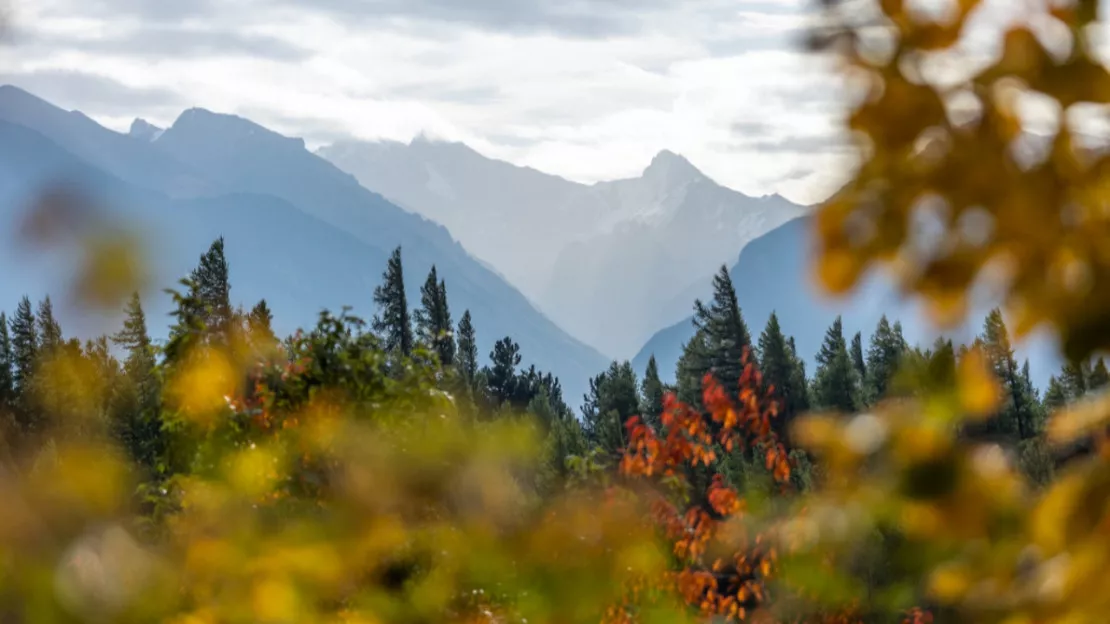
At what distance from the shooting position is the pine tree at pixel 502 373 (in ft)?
177

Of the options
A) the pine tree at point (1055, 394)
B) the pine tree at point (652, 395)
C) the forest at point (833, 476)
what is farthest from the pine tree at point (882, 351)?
the forest at point (833, 476)

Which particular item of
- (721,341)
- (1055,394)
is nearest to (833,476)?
(1055,394)

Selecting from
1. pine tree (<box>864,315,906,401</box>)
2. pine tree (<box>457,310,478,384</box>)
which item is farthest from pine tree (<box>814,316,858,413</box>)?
pine tree (<box>457,310,478,384</box>)

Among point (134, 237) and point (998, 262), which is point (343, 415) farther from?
point (998, 262)

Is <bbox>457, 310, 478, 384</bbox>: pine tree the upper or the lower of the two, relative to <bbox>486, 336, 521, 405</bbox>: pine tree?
upper

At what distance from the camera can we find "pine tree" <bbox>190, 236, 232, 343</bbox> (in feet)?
20.7

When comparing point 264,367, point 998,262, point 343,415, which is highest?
point 264,367

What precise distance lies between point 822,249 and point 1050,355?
0.81ft

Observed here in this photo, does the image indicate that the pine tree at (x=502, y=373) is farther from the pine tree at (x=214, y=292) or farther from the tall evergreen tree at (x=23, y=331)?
the tall evergreen tree at (x=23, y=331)

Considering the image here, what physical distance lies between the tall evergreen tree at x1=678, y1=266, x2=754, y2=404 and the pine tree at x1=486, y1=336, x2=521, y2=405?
457 inches

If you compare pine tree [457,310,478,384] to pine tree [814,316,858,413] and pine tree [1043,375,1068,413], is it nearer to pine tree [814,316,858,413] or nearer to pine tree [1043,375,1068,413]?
pine tree [814,316,858,413]

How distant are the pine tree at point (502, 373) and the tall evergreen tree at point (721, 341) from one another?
11603 millimetres

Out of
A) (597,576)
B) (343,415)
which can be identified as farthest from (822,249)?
→ (343,415)

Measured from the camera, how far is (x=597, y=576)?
86.4 inches
